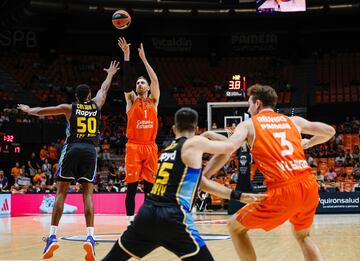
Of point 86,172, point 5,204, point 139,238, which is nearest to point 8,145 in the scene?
point 5,204

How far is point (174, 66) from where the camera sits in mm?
32062

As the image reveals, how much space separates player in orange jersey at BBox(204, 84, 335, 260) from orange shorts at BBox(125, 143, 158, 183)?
352 centimetres

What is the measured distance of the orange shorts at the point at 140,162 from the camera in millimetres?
8172

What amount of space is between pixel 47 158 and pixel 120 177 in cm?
349

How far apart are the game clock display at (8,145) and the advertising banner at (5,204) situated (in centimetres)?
335

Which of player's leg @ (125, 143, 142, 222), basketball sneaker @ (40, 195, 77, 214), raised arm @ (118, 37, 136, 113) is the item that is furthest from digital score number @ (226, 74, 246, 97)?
player's leg @ (125, 143, 142, 222)

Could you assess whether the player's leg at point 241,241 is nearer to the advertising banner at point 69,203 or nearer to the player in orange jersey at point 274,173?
the player in orange jersey at point 274,173

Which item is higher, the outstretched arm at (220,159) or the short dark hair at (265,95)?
the short dark hair at (265,95)

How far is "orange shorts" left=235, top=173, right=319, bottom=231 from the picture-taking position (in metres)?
4.56

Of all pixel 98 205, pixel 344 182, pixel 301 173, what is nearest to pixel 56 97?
pixel 98 205

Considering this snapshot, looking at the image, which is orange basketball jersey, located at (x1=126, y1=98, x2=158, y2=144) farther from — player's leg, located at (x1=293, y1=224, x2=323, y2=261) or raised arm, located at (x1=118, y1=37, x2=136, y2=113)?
player's leg, located at (x1=293, y1=224, x2=323, y2=261)

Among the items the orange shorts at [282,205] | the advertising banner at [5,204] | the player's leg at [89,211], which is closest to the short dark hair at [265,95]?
the orange shorts at [282,205]

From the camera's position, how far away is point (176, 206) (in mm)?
4031

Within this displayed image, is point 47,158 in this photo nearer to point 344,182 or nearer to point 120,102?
point 120,102
